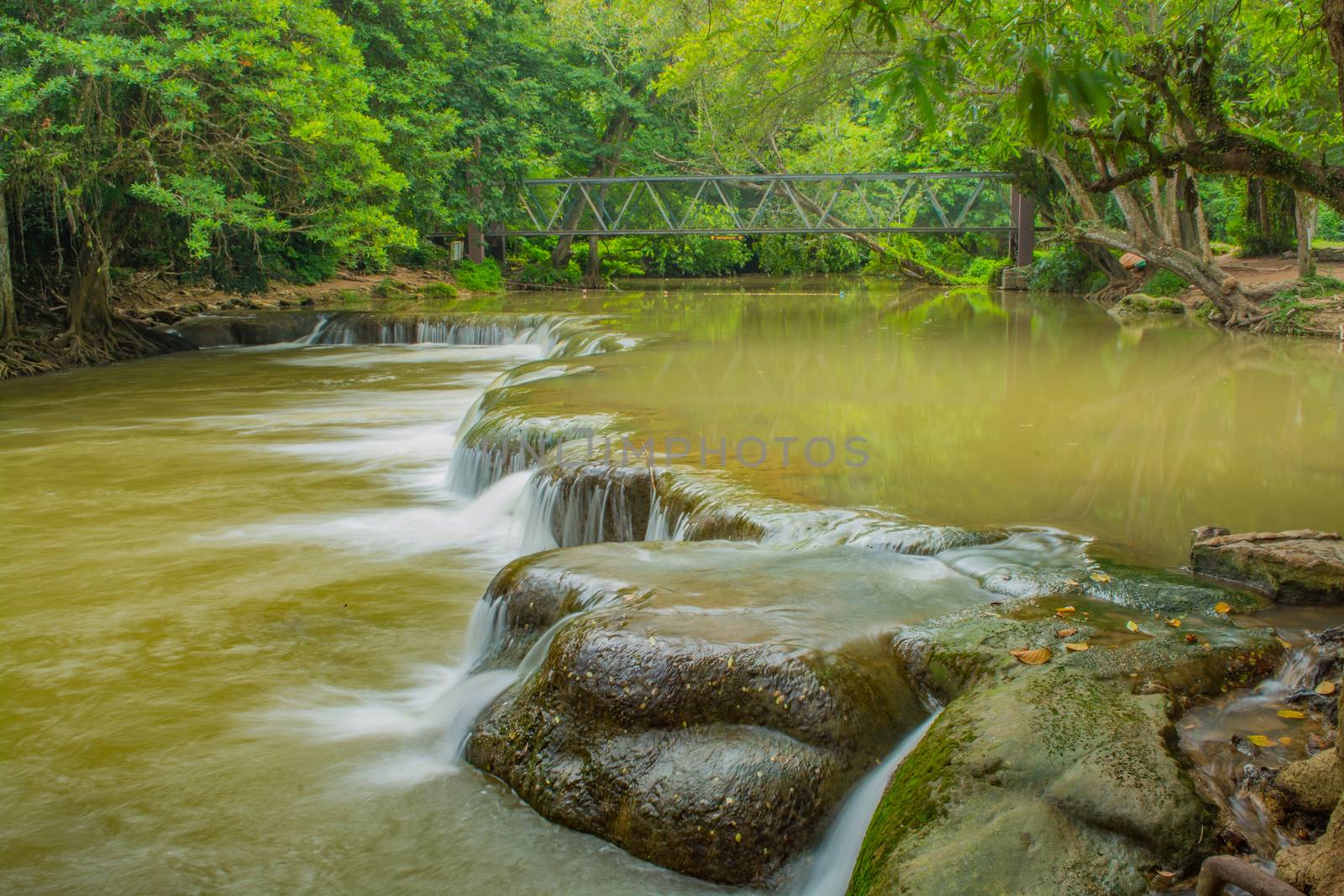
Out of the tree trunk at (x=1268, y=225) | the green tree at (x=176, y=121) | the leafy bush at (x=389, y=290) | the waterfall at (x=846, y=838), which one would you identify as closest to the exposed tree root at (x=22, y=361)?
the green tree at (x=176, y=121)

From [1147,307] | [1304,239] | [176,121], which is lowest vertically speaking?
[1147,307]

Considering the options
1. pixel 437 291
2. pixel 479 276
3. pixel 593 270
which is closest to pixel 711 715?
pixel 437 291

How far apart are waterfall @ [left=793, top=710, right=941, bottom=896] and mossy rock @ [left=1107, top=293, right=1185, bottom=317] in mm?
18275

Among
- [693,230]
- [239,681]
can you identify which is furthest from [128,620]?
[693,230]

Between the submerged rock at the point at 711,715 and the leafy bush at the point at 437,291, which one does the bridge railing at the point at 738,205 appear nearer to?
the leafy bush at the point at 437,291

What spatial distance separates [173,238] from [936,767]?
18.5m

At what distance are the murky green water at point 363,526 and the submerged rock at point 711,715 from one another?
18 centimetres

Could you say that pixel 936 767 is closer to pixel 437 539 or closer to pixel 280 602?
pixel 280 602

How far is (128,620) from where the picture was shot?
6109 millimetres

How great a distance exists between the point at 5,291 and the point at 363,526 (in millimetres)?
9659

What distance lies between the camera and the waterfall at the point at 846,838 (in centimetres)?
335

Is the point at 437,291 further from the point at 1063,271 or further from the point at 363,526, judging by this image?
the point at 363,526

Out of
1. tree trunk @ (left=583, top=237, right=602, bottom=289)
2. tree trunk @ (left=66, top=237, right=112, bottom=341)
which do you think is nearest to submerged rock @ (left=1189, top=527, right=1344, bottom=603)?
tree trunk @ (left=66, top=237, right=112, bottom=341)

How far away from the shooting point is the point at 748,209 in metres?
31.6
